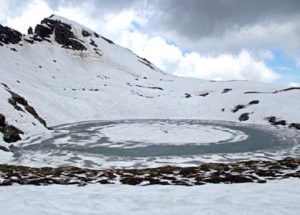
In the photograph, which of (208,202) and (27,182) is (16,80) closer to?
(27,182)

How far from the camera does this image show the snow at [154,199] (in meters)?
11.5

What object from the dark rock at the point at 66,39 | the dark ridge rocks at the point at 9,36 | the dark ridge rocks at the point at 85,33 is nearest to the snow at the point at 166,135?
the dark ridge rocks at the point at 9,36

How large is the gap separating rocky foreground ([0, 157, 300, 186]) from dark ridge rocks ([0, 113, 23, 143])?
41.7 feet

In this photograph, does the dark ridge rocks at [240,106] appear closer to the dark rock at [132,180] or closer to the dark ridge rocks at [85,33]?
the dark rock at [132,180]

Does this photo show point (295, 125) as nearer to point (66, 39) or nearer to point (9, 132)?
point (9, 132)

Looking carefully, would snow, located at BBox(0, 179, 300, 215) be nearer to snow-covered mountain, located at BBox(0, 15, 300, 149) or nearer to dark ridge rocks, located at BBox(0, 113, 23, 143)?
dark ridge rocks, located at BBox(0, 113, 23, 143)

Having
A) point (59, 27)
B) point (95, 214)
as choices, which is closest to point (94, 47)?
point (59, 27)

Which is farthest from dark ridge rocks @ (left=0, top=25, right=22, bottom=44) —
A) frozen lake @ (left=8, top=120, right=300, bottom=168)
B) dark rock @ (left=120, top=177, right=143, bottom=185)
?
dark rock @ (left=120, top=177, right=143, bottom=185)

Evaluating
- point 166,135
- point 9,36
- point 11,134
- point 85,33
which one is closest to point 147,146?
point 166,135

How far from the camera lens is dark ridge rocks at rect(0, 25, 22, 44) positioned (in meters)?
88.7

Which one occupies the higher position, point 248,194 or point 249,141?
point 249,141

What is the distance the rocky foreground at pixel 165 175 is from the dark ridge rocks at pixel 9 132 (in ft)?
41.7

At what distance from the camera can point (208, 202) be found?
12.6 meters

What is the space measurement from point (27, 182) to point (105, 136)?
21.8 metres
